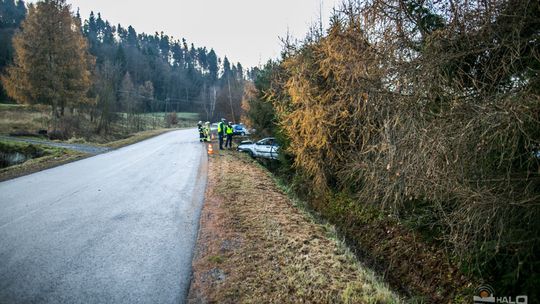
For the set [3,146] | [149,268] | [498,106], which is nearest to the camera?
[498,106]

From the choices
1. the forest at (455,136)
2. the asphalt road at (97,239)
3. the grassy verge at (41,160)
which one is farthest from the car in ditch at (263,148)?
the forest at (455,136)

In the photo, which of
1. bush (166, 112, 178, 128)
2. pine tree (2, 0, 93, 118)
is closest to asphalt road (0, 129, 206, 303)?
pine tree (2, 0, 93, 118)

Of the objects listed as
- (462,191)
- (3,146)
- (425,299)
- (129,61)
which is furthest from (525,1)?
(129,61)

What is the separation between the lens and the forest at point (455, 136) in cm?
386

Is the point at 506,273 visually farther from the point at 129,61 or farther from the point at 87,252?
the point at 129,61

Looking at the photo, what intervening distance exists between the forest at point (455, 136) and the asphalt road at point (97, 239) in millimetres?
3881

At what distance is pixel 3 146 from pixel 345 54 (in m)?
23.1

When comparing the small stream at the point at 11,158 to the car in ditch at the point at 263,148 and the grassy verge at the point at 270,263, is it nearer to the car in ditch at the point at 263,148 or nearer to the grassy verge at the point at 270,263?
the car in ditch at the point at 263,148

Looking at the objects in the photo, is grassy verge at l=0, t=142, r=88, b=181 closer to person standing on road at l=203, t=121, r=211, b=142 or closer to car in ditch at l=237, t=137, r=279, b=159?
car in ditch at l=237, t=137, r=279, b=159

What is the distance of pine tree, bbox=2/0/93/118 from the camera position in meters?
26.7

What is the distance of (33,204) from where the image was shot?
7.54 m

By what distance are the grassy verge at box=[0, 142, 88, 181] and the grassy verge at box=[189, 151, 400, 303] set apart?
365 inches

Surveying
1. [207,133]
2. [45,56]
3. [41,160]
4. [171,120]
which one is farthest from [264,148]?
[171,120]

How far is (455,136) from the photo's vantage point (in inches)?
160
